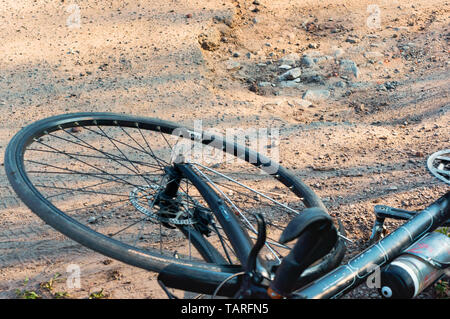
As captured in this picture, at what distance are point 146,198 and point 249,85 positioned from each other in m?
3.04

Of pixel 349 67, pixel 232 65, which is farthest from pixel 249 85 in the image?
pixel 349 67

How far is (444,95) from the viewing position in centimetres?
524

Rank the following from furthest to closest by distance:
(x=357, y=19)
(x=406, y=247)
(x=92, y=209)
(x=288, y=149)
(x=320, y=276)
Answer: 1. (x=357, y=19)
2. (x=288, y=149)
3. (x=92, y=209)
4. (x=406, y=247)
5. (x=320, y=276)

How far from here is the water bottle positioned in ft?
7.38

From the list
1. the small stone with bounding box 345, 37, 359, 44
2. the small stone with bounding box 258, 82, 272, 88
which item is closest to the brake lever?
the small stone with bounding box 258, 82, 272, 88

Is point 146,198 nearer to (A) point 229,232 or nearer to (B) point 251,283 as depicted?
(A) point 229,232

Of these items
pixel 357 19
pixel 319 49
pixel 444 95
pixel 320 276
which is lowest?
pixel 320 276

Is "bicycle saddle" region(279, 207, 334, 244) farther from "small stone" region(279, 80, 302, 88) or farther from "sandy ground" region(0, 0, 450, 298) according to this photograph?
"small stone" region(279, 80, 302, 88)

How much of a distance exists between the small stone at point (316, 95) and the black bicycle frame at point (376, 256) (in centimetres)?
299

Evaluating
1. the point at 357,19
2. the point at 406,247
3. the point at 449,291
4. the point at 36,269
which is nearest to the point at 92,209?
the point at 36,269

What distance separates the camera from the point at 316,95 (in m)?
5.58

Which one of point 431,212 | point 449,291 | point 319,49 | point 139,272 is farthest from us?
point 319,49

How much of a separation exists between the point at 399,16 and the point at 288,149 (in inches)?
154

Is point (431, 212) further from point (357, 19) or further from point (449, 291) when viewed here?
point (357, 19)
